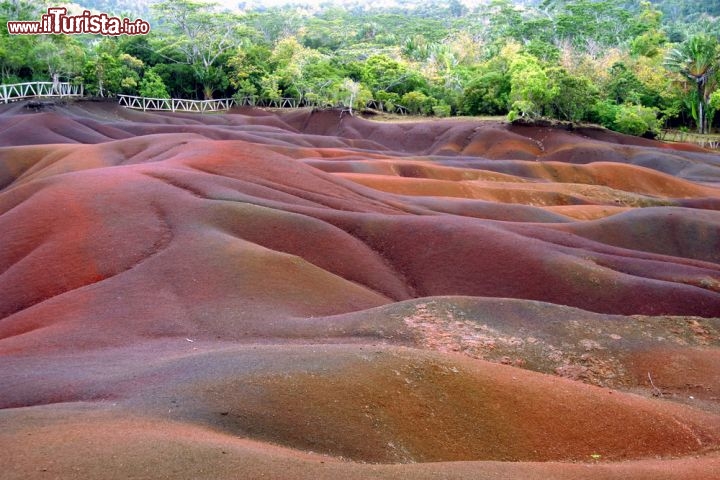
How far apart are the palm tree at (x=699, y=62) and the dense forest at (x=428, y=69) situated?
11 centimetres

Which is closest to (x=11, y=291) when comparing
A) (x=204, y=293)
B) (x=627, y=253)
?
(x=204, y=293)

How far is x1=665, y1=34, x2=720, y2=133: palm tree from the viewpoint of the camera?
220ft

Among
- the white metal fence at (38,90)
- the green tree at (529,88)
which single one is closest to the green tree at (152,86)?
the white metal fence at (38,90)

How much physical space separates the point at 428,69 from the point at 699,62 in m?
33.6

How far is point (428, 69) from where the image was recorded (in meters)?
89.7

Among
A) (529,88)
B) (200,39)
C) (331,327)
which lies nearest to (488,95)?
(529,88)

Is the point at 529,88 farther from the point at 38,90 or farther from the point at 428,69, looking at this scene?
the point at 38,90

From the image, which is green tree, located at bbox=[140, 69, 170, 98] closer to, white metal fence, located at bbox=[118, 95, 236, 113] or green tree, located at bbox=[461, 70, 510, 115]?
white metal fence, located at bbox=[118, 95, 236, 113]

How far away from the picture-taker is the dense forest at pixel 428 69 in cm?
6762

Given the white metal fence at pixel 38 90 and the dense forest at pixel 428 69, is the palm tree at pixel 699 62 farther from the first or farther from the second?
the white metal fence at pixel 38 90

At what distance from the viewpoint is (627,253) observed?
2730 centimetres

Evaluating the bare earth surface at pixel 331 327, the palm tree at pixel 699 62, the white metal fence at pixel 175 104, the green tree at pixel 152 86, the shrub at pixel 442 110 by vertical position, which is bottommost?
the bare earth surface at pixel 331 327

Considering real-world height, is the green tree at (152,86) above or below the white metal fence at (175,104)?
above

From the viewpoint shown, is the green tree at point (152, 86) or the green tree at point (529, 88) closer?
the green tree at point (529, 88)
